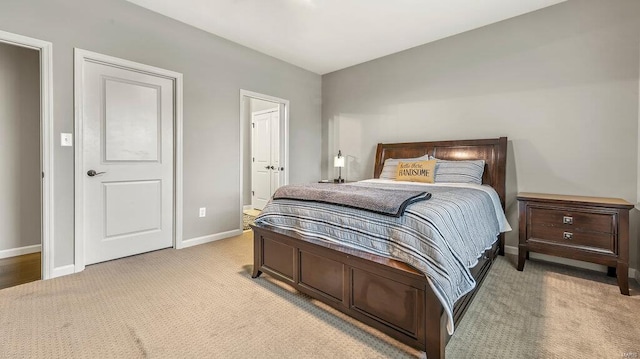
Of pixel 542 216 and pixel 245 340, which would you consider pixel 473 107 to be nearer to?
pixel 542 216

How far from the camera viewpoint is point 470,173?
312cm

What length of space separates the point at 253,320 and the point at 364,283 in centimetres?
76

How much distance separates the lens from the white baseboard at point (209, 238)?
3389mm

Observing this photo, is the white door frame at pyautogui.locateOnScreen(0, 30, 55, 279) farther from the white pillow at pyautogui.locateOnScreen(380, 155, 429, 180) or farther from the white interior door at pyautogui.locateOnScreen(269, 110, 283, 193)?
the white pillow at pyautogui.locateOnScreen(380, 155, 429, 180)

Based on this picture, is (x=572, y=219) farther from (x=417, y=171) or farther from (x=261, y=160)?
(x=261, y=160)

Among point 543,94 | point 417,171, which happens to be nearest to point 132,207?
point 417,171

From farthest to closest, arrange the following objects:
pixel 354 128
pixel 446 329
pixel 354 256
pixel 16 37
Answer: pixel 354 128, pixel 16 37, pixel 354 256, pixel 446 329

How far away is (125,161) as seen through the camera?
2922 mm

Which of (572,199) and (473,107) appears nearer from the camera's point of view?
(572,199)

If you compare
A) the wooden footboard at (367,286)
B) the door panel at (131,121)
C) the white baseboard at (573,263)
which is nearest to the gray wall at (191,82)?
the door panel at (131,121)

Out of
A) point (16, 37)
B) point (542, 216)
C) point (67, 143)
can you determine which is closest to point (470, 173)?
point (542, 216)

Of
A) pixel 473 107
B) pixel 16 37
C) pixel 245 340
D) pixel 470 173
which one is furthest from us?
pixel 473 107

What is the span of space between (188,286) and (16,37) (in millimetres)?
2408

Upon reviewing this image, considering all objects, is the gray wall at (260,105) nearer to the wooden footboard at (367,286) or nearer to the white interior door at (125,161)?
the white interior door at (125,161)
